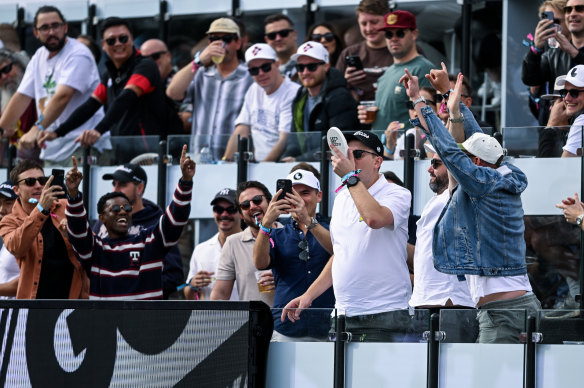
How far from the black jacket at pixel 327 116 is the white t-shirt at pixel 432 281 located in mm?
2727

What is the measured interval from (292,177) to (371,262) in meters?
1.32

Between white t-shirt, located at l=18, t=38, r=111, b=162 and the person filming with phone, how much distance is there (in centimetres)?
360

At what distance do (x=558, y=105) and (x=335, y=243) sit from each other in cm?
273

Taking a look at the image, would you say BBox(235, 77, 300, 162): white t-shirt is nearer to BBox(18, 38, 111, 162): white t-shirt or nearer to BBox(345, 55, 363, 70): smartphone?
BBox(345, 55, 363, 70): smartphone

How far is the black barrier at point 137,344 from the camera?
6.88 metres

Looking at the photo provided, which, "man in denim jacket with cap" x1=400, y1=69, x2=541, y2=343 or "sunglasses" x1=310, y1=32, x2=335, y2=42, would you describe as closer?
"man in denim jacket with cap" x1=400, y1=69, x2=541, y2=343

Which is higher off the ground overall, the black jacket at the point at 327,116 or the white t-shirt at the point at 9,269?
the black jacket at the point at 327,116

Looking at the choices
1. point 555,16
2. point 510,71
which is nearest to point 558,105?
point 555,16

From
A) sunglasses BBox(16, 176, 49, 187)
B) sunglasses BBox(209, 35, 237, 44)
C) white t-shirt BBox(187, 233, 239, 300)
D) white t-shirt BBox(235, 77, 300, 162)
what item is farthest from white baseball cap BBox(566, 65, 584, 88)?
A: sunglasses BBox(16, 176, 49, 187)

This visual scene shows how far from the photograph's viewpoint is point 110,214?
374 inches

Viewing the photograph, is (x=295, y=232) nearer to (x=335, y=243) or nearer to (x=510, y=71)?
(x=335, y=243)

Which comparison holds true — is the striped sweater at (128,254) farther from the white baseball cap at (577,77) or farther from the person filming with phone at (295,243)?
the white baseball cap at (577,77)

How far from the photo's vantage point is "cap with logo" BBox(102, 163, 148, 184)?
1031cm

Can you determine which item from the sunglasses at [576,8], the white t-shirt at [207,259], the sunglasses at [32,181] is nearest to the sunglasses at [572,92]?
the sunglasses at [576,8]
